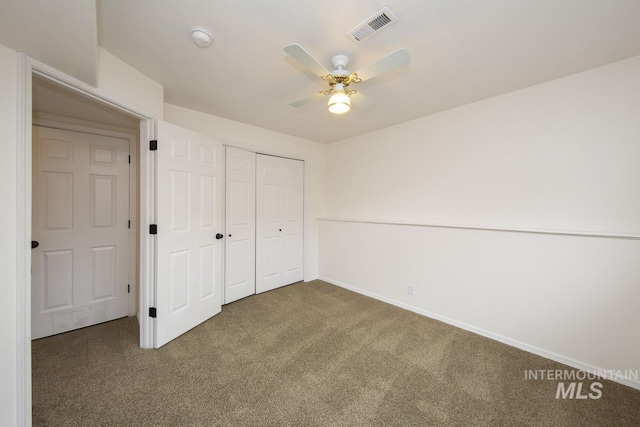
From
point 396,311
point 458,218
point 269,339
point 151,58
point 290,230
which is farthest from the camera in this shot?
point 290,230

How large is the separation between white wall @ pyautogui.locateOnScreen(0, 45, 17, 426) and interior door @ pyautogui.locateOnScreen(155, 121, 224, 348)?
919 millimetres

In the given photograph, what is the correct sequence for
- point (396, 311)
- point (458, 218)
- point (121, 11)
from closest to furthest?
point (121, 11) < point (458, 218) < point (396, 311)

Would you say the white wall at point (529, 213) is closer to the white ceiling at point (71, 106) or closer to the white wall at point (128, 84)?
the white wall at point (128, 84)

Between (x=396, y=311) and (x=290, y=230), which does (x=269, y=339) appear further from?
(x=290, y=230)

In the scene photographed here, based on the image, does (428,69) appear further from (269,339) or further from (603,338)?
(269,339)

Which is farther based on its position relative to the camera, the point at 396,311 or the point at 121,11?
the point at 396,311

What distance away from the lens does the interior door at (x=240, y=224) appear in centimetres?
319

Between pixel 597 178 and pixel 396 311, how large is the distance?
7.40 feet

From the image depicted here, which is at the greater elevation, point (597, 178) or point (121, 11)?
point (121, 11)

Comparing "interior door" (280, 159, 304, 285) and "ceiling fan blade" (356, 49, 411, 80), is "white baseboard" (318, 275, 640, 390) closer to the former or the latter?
"interior door" (280, 159, 304, 285)

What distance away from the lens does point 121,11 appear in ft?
4.54

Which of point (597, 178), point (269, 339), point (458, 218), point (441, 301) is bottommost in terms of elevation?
point (269, 339)

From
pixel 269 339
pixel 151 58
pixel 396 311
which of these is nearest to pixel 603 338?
pixel 396 311

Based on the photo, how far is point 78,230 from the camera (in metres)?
2.54
